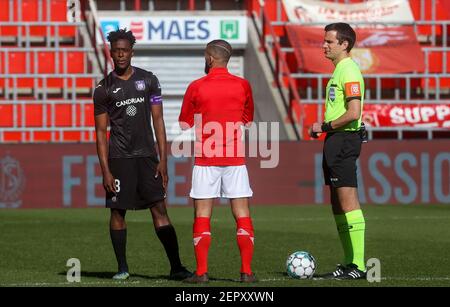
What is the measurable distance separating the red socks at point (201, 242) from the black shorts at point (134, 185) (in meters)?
0.67

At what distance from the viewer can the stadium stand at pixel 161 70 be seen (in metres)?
24.5

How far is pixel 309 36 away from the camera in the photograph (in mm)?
25984

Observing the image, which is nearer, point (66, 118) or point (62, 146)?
point (62, 146)

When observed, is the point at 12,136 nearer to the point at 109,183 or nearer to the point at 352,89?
the point at 109,183

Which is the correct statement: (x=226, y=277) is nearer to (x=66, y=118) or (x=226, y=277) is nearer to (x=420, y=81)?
(x=66, y=118)

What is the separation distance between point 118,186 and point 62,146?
11003 millimetres

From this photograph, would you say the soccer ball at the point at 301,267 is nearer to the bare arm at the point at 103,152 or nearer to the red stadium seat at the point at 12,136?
the bare arm at the point at 103,152

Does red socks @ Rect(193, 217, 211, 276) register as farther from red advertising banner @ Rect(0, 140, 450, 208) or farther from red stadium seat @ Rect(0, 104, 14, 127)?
red stadium seat @ Rect(0, 104, 14, 127)

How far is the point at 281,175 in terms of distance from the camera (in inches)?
845

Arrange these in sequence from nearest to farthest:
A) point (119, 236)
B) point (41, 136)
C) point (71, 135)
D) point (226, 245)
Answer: point (119, 236) < point (226, 245) < point (41, 136) < point (71, 135)

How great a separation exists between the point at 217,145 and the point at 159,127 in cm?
70

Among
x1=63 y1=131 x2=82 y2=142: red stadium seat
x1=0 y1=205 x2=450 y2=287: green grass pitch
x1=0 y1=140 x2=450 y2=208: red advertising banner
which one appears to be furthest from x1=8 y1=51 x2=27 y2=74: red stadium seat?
x1=0 y1=205 x2=450 y2=287: green grass pitch

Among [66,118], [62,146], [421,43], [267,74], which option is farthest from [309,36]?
[62,146]

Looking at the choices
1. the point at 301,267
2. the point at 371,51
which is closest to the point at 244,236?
the point at 301,267
